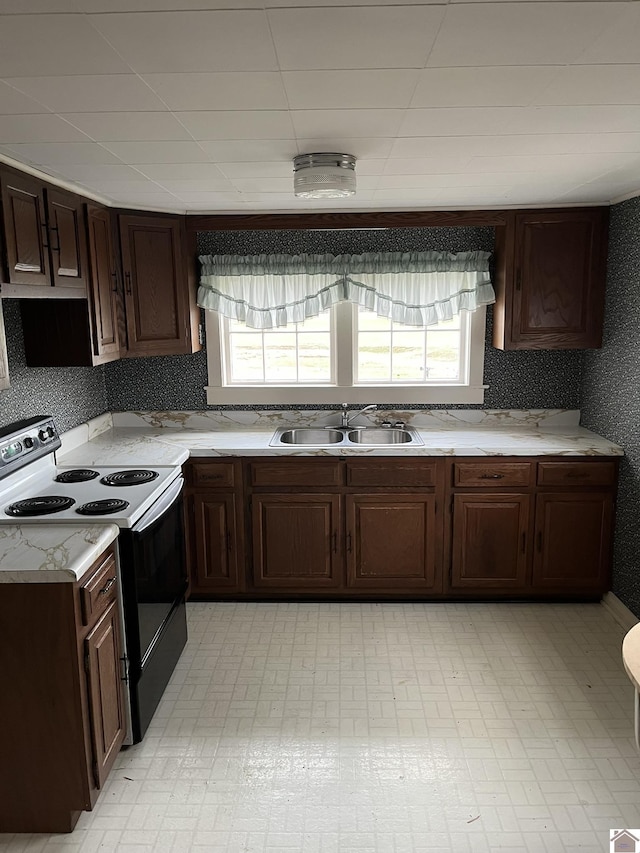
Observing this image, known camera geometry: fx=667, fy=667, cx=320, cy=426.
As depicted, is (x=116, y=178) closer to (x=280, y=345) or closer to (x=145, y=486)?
(x=145, y=486)

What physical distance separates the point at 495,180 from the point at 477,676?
2203mm

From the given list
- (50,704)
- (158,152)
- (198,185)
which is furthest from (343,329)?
(50,704)

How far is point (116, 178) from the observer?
279cm

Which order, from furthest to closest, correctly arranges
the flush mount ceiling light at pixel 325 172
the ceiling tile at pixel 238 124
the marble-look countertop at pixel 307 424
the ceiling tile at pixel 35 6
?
the marble-look countertop at pixel 307 424 < the flush mount ceiling light at pixel 325 172 < the ceiling tile at pixel 238 124 < the ceiling tile at pixel 35 6

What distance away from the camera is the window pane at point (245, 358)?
4215 mm

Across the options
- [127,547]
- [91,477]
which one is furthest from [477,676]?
[91,477]

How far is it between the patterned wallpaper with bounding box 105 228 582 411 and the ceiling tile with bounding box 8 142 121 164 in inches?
62.0

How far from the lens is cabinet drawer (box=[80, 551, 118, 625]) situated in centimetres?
210

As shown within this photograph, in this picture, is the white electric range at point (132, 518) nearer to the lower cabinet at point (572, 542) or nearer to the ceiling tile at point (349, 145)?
the ceiling tile at point (349, 145)

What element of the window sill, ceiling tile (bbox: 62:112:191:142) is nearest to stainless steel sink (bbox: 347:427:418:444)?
the window sill

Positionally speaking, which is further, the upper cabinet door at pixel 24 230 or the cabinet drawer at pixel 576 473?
the cabinet drawer at pixel 576 473

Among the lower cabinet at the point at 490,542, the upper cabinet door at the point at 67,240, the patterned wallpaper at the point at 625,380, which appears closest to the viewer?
the upper cabinet door at the point at 67,240

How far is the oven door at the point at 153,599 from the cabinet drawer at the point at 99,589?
0.22 feet
